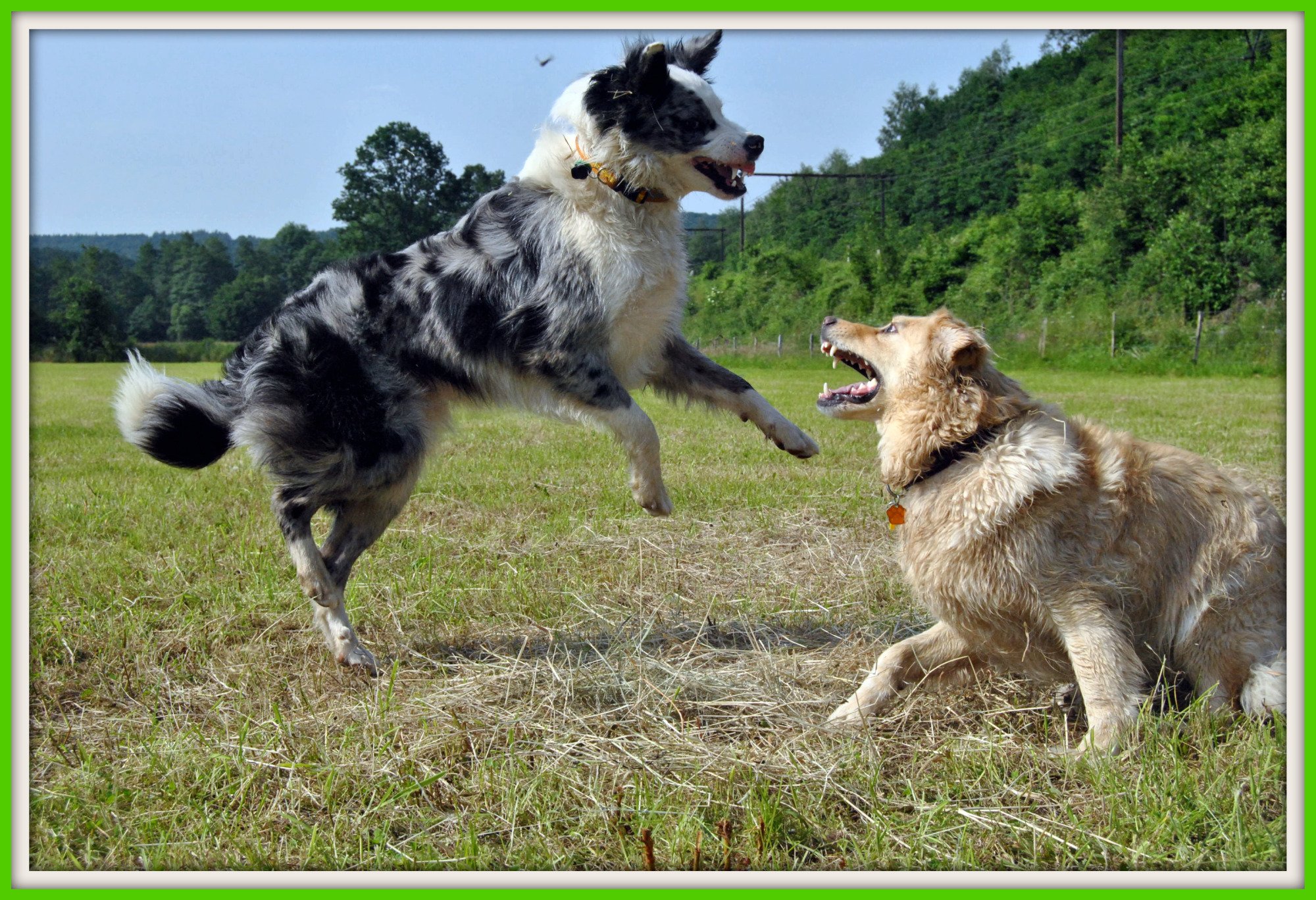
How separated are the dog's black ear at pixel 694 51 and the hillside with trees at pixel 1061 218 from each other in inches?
523

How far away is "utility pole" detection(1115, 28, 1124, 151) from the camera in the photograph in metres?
25.3

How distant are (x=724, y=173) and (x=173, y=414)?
2.44m

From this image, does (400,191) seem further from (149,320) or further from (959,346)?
(959,346)

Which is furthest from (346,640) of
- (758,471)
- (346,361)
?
(758,471)

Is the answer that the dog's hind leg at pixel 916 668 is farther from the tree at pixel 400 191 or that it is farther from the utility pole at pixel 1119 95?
the utility pole at pixel 1119 95

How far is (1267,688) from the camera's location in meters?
2.91

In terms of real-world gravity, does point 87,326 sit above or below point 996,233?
below

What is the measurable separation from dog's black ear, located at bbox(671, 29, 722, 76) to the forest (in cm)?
69

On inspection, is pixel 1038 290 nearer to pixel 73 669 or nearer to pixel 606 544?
pixel 606 544

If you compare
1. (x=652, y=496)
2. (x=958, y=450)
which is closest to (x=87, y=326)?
(x=652, y=496)

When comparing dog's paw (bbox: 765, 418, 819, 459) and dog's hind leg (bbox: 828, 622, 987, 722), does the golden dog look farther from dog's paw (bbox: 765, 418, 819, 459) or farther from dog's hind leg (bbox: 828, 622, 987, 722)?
dog's paw (bbox: 765, 418, 819, 459)

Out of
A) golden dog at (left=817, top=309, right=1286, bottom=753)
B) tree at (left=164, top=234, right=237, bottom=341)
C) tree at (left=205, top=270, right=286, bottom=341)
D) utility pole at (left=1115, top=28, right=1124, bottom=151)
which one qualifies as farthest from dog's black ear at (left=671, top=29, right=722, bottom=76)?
utility pole at (left=1115, top=28, right=1124, bottom=151)

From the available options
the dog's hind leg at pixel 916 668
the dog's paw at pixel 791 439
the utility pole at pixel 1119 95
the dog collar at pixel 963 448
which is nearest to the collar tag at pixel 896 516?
the dog collar at pixel 963 448

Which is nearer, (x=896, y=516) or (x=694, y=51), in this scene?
(x=896, y=516)
